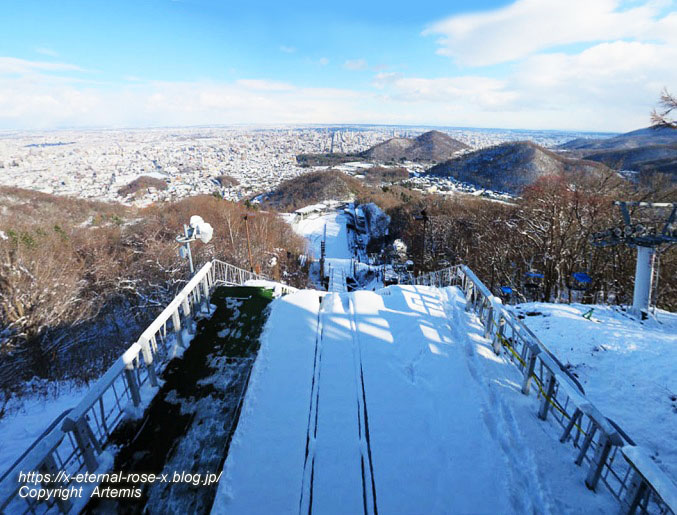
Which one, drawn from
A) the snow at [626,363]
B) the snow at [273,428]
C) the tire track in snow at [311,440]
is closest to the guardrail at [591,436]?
the snow at [626,363]

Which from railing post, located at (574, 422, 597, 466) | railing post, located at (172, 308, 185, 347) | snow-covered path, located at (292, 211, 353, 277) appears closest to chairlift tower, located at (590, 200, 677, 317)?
railing post, located at (574, 422, 597, 466)

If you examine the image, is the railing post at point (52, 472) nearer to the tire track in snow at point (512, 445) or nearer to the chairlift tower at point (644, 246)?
the tire track in snow at point (512, 445)

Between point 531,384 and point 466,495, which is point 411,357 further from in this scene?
point 466,495

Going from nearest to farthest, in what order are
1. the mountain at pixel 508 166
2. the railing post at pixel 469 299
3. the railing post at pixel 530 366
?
the railing post at pixel 530 366 → the railing post at pixel 469 299 → the mountain at pixel 508 166

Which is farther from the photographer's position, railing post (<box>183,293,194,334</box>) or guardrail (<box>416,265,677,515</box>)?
railing post (<box>183,293,194,334</box>)

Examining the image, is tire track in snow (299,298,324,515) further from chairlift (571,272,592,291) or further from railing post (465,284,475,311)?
chairlift (571,272,592,291)

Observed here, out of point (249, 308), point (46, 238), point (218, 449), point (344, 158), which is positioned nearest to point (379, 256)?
point (46, 238)

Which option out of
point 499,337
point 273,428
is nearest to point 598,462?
point 499,337
